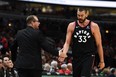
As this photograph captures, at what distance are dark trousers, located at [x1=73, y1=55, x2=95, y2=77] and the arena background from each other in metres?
12.6

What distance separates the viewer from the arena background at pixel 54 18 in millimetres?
22641

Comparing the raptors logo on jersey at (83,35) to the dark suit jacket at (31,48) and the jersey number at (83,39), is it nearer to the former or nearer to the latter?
the jersey number at (83,39)

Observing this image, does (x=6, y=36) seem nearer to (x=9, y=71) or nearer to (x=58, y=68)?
(x=58, y=68)

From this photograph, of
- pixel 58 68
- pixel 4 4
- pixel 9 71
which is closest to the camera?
pixel 9 71

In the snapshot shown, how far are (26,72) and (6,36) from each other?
12.6 m

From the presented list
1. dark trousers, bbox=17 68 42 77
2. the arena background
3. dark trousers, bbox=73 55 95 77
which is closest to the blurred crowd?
the arena background

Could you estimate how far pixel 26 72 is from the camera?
29.1 ft

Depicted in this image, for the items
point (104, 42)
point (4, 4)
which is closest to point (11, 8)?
point (4, 4)

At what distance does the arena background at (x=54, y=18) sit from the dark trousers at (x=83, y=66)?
1262 centimetres

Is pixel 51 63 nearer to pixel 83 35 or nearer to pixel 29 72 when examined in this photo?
pixel 83 35

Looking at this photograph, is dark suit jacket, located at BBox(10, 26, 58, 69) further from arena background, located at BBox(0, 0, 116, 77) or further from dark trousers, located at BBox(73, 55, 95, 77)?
arena background, located at BBox(0, 0, 116, 77)

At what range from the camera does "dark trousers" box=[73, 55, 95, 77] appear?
9.13m

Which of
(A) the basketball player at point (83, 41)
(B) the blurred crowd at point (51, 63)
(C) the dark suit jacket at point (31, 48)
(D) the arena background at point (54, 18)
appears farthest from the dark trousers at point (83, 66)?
(D) the arena background at point (54, 18)

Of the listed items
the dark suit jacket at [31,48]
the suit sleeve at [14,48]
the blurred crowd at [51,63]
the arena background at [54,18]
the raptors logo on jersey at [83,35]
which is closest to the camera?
the dark suit jacket at [31,48]
